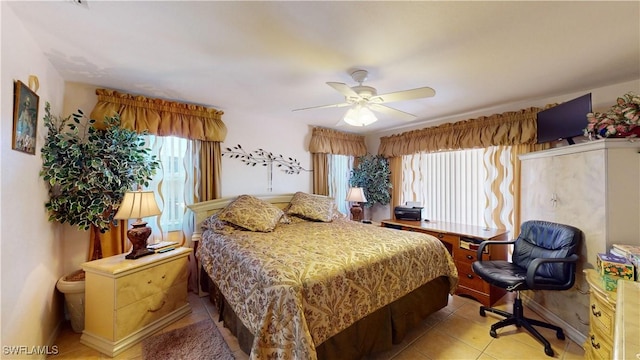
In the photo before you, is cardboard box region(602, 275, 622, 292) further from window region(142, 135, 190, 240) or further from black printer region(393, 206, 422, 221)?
window region(142, 135, 190, 240)

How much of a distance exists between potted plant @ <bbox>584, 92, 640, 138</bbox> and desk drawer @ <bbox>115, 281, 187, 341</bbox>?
400cm

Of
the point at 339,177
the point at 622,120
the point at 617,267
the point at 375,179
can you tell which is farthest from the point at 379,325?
the point at 339,177

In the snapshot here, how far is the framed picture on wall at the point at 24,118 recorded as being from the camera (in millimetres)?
1450

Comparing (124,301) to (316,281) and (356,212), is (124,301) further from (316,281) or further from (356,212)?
(356,212)

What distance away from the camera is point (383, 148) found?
4504 mm

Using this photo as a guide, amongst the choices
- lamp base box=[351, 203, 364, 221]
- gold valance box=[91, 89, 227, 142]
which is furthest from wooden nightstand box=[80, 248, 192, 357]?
lamp base box=[351, 203, 364, 221]

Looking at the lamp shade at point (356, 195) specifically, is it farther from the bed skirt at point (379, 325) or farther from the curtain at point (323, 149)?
the bed skirt at point (379, 325)

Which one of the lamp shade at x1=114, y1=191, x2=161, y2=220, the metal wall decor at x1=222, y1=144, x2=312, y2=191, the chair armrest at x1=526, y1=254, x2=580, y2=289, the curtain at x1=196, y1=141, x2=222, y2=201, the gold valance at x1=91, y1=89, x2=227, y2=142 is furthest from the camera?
the metal wall decor at x1=222, y1=144, x2=312, y2=191

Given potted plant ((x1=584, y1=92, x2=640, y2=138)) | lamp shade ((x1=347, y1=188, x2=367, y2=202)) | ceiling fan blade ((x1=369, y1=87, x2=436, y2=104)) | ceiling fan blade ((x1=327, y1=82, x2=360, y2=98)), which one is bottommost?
lamp shade ((x1=347, y1=188, x2=367, y2=202))

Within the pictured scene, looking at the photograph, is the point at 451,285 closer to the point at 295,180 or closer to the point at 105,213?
the point at 295,180

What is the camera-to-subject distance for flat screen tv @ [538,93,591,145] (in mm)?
2168

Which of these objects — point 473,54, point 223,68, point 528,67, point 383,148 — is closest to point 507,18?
point 473,54

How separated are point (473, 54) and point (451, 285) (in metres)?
2.13

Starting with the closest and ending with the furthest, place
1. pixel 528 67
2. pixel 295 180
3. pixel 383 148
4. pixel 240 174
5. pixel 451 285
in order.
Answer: pixel 528 67 → pixel 451 285 → pixel 240 174 → pixel 295 180 → pixel 383 148
